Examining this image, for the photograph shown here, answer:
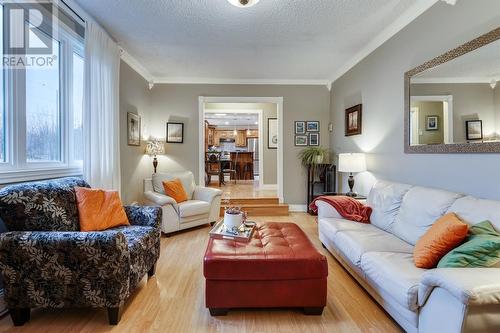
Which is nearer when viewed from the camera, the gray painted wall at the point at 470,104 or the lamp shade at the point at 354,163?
the gray painted wall at the point at 470,104

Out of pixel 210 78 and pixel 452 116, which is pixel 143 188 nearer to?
pixel 210 78

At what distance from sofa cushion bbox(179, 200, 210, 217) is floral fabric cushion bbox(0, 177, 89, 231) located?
6.04ft

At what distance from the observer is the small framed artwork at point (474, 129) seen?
7.24 ft

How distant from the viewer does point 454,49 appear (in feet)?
7.95

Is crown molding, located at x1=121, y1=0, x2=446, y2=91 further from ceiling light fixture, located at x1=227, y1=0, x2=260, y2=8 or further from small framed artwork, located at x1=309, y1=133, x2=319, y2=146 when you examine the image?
ceiling light fixture, located at x1=227, y1=0, x2=260, y2=8

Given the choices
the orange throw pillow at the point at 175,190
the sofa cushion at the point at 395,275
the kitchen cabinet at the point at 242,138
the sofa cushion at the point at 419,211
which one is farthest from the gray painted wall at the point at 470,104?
the kitchen cabinet at the point at 242,138

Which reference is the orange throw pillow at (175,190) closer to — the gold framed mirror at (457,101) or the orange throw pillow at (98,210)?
the orange throw pillow at (98,210)

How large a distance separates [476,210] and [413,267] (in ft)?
1.96

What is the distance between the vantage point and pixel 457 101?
245 cm

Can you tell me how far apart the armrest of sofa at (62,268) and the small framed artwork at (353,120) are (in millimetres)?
3686

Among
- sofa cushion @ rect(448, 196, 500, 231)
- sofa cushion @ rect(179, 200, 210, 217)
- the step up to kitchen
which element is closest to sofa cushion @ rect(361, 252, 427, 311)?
sofa cushion @ rect(448, 196, 500, 231)

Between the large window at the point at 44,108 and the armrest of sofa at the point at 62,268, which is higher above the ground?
the large window at the point at 44,108

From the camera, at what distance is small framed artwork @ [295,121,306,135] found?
5.74 meters

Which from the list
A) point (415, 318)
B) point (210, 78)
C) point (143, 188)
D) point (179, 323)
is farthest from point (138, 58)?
point (415, 318)
